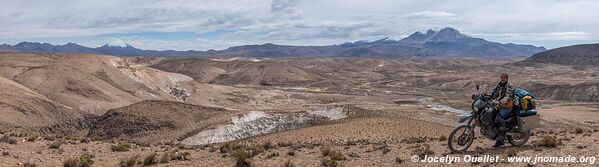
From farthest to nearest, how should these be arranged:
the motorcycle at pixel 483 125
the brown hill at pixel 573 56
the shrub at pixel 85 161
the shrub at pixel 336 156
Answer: the brown hill at pixel 573 56
the shrub at pixel 85 161
the shrub at pixel 336 156
the motorcycle at pixel 483 125

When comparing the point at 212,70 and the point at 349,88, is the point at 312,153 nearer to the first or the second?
the point at 349,88

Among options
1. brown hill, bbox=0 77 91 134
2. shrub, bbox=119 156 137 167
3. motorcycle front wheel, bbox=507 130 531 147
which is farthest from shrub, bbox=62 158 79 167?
brown hill, bbox=0 77 91 134

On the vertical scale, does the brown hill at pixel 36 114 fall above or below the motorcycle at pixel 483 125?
below

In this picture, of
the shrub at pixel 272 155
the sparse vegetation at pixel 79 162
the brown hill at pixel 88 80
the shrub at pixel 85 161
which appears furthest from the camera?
the brown hill at pixel 88 80

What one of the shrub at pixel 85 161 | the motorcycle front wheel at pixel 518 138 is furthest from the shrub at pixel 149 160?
the motorcycle front wheel at pixel 518 138

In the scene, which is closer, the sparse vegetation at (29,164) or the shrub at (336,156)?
the shrub at (336,156)

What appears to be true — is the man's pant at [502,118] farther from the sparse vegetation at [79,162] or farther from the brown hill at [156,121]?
the brown hill at [156,121]

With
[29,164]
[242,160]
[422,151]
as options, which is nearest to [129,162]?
[29,164]

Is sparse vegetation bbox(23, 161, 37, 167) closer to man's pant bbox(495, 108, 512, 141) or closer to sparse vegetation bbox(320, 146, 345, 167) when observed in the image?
sparse vegetation bbox(320, 146, 345, 167)
